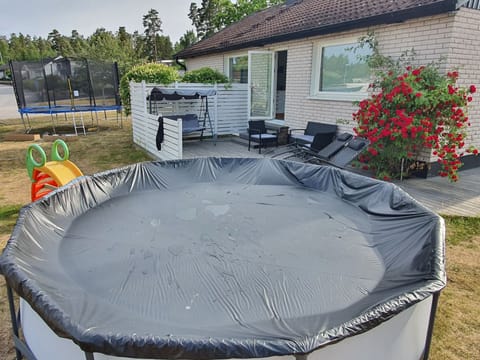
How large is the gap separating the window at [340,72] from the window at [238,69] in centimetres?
314

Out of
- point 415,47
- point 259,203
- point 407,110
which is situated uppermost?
point 415,47

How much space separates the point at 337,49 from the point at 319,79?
0.73 meters

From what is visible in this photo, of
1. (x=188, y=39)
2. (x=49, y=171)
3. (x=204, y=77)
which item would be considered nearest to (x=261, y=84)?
(x=204, y=77)

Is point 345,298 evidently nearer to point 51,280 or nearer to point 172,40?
point 51,280

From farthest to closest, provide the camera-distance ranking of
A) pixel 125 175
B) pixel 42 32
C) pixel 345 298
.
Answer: pixel 42 32
pixel 125 175
pixel 345 298

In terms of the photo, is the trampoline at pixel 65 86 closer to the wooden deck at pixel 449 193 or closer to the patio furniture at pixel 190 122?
the patio furniture at pixel 190 122

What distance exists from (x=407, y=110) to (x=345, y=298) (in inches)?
157

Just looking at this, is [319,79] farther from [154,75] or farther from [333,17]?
[154,75]

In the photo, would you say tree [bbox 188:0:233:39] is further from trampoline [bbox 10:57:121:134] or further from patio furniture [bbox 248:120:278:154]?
patio furniture [bbox 248:120:278:154]

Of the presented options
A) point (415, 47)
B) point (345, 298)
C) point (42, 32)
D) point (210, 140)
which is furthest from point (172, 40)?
point (345, 298)

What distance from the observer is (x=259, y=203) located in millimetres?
3514

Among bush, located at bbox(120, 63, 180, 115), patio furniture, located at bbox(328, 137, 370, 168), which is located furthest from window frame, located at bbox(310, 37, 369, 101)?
bush, located at bbox(120, 63, 180, 115)

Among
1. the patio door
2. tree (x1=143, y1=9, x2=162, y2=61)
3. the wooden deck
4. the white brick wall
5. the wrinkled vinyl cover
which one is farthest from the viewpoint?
tree (x1=143, y1=9, x2=162, y2=61)

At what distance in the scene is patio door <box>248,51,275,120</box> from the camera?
8.74 metres
